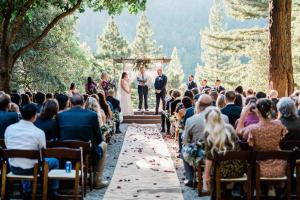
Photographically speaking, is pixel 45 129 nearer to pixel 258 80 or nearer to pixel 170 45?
pixel 258 80

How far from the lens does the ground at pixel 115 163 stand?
27.0 ft

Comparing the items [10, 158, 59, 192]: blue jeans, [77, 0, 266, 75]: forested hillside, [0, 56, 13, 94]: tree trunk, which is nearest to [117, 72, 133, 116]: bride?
[0, 56, 13, 94]: tree trunk

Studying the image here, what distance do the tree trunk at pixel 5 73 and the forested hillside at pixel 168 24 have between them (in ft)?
384

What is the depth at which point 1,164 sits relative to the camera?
24.0 feet

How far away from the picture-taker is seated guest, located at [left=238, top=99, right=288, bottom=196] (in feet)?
22.7

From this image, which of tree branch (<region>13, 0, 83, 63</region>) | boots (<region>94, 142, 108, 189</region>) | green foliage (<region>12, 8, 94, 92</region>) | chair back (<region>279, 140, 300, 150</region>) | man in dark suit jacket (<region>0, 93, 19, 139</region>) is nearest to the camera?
chair back (<region>279, 140, 300, 150</region>)

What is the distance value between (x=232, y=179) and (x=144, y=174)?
3236 mm

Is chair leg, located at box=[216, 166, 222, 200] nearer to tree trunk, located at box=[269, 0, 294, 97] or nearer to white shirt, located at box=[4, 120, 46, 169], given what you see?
white shirt, located at box=[4, 120, 46, 169]

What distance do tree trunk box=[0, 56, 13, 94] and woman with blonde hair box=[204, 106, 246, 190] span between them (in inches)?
345

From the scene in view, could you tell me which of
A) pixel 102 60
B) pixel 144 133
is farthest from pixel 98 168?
pixel 102 60

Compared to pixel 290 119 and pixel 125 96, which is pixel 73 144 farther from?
pixel 125 96

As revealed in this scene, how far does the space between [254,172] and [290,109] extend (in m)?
1.20

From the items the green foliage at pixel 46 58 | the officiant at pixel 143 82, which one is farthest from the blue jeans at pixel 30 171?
the green foliage at pixel 46 58

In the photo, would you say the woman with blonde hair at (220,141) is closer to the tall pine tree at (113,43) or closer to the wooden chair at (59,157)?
the wooden chair at (59,157)
